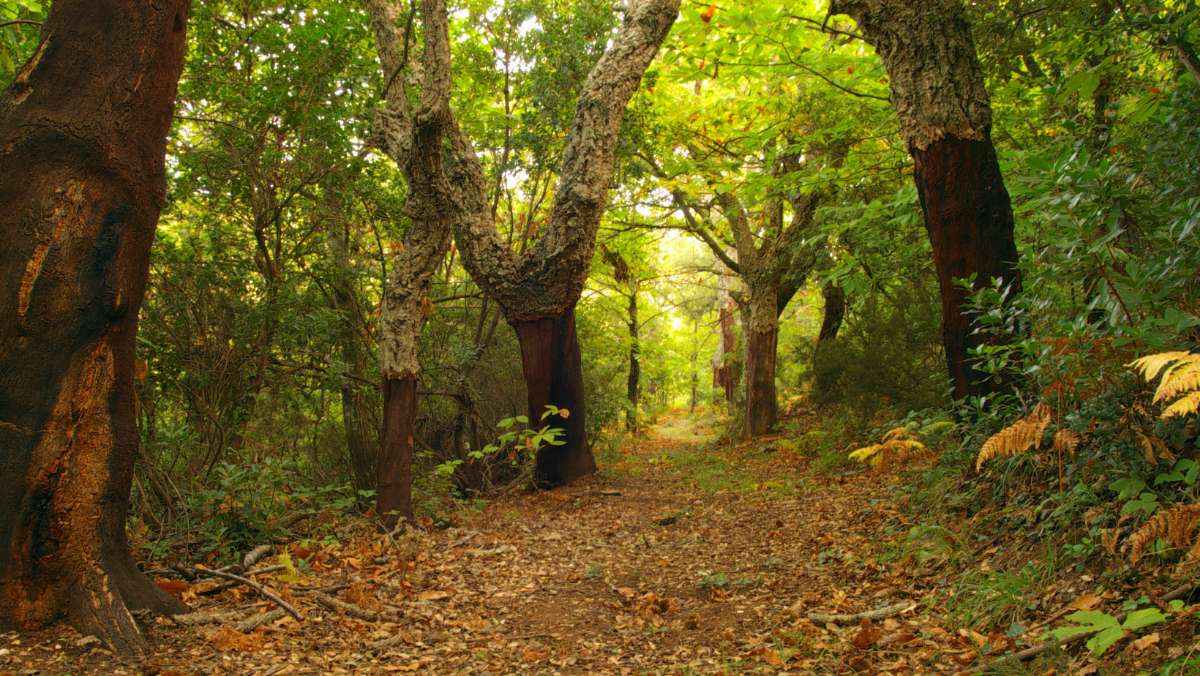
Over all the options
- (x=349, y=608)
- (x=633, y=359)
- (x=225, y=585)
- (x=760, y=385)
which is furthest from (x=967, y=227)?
(x=633, y=359)

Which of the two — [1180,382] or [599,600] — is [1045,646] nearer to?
[1180,382]

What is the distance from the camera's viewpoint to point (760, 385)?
1352 cm

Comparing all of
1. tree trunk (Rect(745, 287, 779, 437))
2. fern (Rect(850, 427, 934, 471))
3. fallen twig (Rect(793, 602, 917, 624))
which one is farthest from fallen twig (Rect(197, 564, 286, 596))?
tree trunk (Rect(745, 287, 779, 437))

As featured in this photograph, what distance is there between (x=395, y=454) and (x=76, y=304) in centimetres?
370

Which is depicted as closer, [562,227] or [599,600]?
[599,600]

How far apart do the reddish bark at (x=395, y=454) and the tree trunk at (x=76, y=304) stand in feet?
9.97

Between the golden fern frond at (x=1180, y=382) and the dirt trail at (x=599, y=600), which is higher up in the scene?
the golden fern frond at (x=1180, y=382)

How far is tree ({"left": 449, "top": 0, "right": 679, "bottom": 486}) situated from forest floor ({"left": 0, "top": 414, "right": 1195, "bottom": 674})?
2.30m

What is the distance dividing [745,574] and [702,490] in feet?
13.0

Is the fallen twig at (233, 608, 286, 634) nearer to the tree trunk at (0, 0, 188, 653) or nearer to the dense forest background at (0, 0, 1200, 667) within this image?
the tree trunk at (0, 0, 188, 653)

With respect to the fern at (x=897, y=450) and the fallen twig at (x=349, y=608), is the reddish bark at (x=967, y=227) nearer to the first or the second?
the fern at (x=897, y=450)

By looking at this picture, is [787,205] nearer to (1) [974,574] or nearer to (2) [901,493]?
(2) [901,493]

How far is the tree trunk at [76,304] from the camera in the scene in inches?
128

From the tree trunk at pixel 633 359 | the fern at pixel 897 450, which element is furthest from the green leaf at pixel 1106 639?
the tree trunk at pixel 633 359
